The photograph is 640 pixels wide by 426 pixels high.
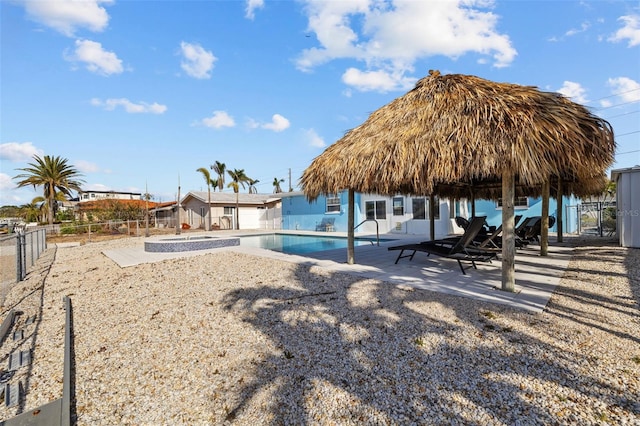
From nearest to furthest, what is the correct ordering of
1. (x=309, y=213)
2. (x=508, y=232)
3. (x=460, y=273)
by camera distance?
(x=508, y=232), (x=460, y=273), (x=309, y=213)

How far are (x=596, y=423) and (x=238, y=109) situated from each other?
64.1 feet

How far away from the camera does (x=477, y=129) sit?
5.34 m

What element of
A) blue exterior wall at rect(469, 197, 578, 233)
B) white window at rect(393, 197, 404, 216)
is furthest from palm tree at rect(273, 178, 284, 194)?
blue exterior wall at rect(469, 197, 578, 233)

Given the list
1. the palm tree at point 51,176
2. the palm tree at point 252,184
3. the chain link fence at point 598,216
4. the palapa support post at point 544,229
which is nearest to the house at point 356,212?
the chain link fence at point 598,216

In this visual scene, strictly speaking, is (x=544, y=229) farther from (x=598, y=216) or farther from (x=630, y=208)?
(x=598, y=216)

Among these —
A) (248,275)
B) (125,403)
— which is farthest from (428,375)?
(248,275)

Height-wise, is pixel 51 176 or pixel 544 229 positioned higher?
pixel 51 176

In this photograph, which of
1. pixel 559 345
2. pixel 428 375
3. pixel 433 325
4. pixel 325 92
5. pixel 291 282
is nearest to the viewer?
pixel 428 375

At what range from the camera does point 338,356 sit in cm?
331

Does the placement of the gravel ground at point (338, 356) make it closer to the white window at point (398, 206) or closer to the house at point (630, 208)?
the house at point (630, 208)

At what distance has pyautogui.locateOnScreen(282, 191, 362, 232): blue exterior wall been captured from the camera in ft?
69.9

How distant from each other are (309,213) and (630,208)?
17.3 m

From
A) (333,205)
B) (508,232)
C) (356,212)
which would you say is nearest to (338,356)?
(508,232)

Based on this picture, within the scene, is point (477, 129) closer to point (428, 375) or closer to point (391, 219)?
point (428, 375)
